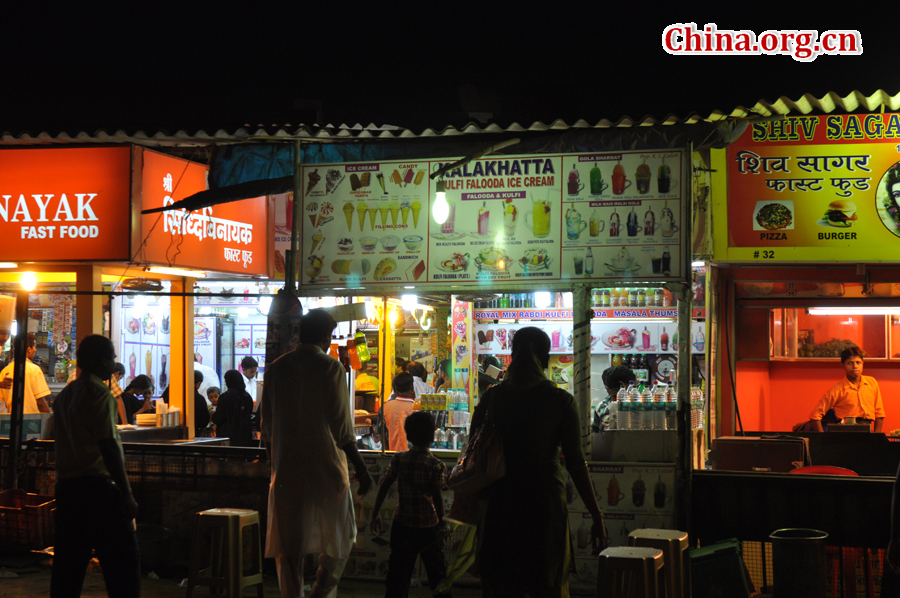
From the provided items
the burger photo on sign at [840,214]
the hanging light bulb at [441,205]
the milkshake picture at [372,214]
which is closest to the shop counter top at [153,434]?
the milkshake picture at [372,214]

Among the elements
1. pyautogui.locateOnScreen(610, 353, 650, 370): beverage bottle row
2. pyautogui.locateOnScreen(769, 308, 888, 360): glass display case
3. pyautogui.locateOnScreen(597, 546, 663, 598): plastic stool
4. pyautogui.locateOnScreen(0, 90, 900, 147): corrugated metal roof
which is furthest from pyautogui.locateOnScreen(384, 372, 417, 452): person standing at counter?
pyautogui.locateOnScreen(769, 308, 888, 360): glass display case

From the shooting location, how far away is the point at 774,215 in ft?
26.5

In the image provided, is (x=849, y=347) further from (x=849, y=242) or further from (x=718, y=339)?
(x=849, y=242)

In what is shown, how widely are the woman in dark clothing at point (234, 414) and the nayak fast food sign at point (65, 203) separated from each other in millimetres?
3210

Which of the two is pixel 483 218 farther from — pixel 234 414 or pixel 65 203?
pixel 234 414

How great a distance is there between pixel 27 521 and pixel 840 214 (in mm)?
7732

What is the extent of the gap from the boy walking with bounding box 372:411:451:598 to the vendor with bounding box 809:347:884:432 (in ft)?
18.4

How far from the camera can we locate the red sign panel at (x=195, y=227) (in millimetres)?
8227

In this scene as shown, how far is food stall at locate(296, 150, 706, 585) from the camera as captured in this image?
6180 millimetres

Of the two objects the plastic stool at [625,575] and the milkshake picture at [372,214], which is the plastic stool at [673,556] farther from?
the milkshake picture at [372,214]

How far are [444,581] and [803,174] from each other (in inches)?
204

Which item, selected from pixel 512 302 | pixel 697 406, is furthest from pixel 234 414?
pixel 697 406

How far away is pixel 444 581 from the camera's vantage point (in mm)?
5398

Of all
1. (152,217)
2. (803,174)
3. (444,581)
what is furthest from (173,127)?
(803,174)
